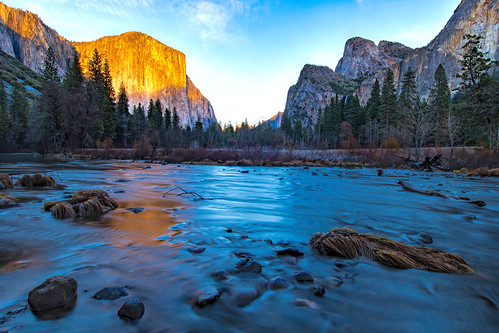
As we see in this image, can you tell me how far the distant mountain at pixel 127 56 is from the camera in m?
134

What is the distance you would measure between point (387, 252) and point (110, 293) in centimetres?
281

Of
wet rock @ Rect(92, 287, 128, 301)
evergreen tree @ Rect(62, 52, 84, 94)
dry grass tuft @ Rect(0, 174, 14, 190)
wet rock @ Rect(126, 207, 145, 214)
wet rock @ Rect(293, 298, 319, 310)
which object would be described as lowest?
wet rock @ Rect(126, 207, 145, 214)

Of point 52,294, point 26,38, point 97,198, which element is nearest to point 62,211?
point 97,198

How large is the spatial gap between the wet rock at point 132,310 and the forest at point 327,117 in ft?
88.1

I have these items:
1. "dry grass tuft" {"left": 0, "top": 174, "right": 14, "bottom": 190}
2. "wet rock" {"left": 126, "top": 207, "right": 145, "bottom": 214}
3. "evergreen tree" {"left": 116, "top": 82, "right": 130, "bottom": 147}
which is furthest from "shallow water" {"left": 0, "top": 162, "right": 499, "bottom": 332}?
"evergreen tree" {"left": 116, "top": 82, "right": 130, "bottom": 147}

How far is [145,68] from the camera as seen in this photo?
157000mm

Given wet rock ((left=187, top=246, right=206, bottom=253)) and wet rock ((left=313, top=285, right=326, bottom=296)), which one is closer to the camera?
wet rock ((left=313, top=285, right=326, bottom=296))

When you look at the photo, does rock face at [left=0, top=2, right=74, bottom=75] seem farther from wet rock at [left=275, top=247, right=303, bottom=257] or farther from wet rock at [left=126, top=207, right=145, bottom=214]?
wet rock at [left=275, top=247, right=303, bottom=257]

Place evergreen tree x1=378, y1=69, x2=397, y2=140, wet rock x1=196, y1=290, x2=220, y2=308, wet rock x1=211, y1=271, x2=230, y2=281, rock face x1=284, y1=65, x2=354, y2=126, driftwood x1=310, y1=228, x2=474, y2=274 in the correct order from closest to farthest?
wet rock x1=196, y1=290, x2=220, y2=308 < wet rock x1=211, y1=271, x2=230, y2=281 < driftwood x1=310, y1=228, x2=474, y2=274 < evergreen tree x1=378, y1=69, x2=397, y2=140 < rock face x1=284, y1=65, x2=354, y2=126

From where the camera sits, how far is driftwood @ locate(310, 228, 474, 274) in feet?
8.43

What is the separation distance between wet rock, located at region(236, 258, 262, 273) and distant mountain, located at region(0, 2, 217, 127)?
16287 cm

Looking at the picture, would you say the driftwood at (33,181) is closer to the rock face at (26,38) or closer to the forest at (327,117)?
the forest at (327,117)

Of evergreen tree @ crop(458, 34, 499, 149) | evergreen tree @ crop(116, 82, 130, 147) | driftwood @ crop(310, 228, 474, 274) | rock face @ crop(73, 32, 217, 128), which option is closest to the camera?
driftwood @ crop(310, 228, 474, 274)

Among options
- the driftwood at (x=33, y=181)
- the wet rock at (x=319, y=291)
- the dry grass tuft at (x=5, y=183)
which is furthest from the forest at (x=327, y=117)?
the wet rock at (x=319, y=291)
